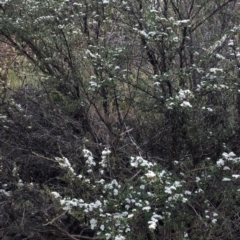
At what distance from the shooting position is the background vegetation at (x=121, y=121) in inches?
164

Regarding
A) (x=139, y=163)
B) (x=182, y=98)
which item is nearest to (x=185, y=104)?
(x=182, y=98)

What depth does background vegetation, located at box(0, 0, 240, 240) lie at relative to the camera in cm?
418

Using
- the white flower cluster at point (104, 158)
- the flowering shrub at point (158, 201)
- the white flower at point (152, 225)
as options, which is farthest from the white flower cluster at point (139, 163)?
the white flower at point (152, 225)

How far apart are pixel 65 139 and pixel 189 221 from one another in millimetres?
1532

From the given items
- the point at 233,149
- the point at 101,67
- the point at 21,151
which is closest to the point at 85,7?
the point at 101,67

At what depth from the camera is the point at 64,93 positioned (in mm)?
5496

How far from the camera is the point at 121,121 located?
213 inches

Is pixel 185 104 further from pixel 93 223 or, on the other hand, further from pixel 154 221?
pixel 93 223

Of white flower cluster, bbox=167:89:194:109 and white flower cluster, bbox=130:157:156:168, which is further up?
white flower cluster, bbox=167:89:194:109

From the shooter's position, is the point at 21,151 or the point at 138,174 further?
the point at 21,151

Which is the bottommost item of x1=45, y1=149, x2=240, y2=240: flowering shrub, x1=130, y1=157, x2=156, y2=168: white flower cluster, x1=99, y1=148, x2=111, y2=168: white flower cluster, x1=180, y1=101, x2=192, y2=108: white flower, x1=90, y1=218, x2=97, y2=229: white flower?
x1=90, y1=218, x2=97, y2=229: white flower

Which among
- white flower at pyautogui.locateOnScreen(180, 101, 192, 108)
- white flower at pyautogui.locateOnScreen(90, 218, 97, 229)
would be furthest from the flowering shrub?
white flower at pyautogui.locateOnScreen(180, 101, 192, 108)

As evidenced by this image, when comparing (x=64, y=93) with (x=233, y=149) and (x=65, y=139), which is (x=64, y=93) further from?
(x=233, y=149)

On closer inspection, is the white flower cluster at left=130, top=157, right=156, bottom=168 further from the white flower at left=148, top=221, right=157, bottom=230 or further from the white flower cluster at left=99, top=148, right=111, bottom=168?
the white flower at left=148, top=221, right=157, bottom=230
